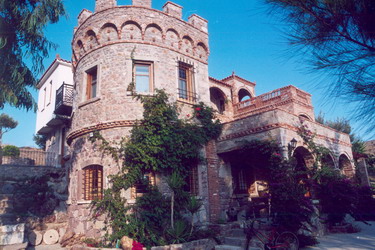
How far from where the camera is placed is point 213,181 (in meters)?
11.8

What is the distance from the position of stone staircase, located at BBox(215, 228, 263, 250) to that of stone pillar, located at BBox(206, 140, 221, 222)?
1.15 meters

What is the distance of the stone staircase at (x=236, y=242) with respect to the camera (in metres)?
8.46

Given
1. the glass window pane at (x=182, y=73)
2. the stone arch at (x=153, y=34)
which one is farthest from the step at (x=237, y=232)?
the stone arch at (x=153, y=34)

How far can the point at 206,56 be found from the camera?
543 inches

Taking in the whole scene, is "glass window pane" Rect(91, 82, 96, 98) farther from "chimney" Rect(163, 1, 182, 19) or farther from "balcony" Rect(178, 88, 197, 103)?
"chimney" Rect(163, 1, 182, 19)

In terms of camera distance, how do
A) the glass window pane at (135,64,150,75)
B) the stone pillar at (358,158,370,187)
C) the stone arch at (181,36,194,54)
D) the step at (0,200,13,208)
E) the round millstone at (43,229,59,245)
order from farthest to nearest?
the stone pillar at (358,158,370,187) < the step at (0,200,13,208) < the stone arch at (181,36,194,54) < the glass window pane at (135,64,150,75) < the round millstone at (43,229,59,245)

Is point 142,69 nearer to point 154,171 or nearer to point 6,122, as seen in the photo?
point 154,171

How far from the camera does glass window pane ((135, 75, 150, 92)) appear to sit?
11421mm

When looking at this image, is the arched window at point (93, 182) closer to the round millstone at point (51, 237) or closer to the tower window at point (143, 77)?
the round millstone at point (51, 237)

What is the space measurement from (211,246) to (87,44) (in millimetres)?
10207

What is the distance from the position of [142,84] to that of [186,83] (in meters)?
2.30

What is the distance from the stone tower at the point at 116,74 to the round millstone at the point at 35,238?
133cm

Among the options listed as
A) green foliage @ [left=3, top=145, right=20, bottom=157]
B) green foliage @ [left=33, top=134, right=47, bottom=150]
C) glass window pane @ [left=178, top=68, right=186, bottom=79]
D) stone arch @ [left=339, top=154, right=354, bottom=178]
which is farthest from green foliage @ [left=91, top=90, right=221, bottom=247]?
green foliage @ [left=33, top=134, right=47, bottom=150]

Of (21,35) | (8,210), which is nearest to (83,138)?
(21,35)
